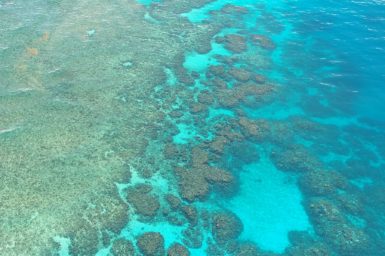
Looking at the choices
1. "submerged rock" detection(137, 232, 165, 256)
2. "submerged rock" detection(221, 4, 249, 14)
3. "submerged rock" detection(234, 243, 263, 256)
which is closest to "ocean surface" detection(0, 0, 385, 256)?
"submerged rock" detection(137, 232, 165, 256)

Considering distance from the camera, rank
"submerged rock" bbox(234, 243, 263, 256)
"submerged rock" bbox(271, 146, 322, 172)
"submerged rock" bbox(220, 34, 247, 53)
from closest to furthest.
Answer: "submerged rock" bbox(234, 243, 263, 256) → "submerged rock" bbox(271, 146, 322, 172) → "submerged rock" bbox(220, 34, 247, 53)

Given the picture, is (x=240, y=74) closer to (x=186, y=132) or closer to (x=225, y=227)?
(x=186, y=132)

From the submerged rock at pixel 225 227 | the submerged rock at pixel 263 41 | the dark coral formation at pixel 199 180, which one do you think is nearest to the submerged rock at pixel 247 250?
the submerged rock at pixel 225 227

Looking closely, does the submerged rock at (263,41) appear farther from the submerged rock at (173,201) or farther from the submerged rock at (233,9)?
the submerged rock at (173,201)

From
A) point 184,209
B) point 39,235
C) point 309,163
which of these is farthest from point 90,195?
point 309,163

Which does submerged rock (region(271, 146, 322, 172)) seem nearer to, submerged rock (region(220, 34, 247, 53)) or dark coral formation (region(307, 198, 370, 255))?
dark coral formation (region(307, 198, 370, 255))

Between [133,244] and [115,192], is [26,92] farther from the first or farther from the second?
[133,244]

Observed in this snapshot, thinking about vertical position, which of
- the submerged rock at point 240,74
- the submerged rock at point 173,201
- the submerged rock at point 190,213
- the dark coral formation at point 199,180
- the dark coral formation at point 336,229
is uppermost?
the submerged rock at point 240,74
